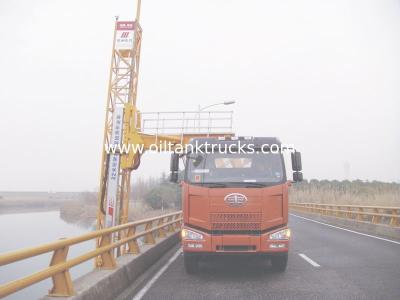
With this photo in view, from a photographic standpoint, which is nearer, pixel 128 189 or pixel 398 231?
pixel 398 231

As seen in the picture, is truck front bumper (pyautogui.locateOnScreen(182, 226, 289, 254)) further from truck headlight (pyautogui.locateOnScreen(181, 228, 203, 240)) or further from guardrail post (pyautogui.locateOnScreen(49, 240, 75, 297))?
guardrail post (pyautogui.locateOnScreen(49, 240, 75, 297))

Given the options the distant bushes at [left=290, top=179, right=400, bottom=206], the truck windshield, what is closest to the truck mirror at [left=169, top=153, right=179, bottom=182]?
the truck windshield

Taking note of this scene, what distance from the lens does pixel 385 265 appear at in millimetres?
8875

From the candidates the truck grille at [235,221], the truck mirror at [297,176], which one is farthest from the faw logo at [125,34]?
the truck grille at [235,221]

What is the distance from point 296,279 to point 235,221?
1.58 m

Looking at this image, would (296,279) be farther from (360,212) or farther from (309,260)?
(360,212)

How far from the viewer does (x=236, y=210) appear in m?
7.56

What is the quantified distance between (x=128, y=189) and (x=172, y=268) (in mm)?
14903

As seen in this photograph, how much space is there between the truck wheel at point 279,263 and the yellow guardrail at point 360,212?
874cm

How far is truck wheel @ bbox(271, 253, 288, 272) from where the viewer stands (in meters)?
8.01

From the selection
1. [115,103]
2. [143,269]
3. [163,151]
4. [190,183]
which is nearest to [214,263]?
[143,269]

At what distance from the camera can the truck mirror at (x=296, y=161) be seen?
827 cm

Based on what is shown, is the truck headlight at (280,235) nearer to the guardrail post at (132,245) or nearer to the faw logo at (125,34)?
the guardrail post at (132,245)

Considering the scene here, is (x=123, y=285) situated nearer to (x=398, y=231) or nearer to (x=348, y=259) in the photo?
(x=348, y=259)
